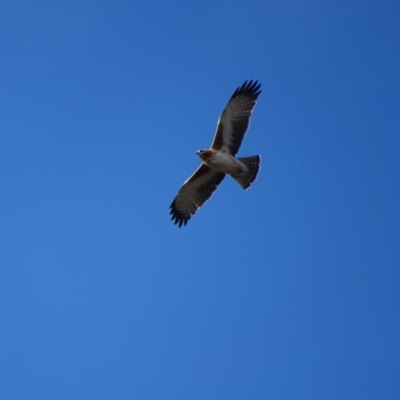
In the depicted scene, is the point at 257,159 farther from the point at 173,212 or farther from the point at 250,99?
the point at 173,212

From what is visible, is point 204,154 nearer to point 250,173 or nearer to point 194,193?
point 250,173

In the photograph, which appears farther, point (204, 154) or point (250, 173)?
point (250, 173)

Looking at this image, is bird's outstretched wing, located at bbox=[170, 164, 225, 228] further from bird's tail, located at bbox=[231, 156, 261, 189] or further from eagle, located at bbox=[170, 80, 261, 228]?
→ bird's tail, located at bbox=[231, 156, 261, 189]

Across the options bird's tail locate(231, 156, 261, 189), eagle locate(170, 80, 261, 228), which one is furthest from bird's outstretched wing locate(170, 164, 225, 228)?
bird's tail locate(231, 156, 261, 189)

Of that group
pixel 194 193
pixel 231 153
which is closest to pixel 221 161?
pixel 231 153

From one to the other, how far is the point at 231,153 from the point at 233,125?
546 mm

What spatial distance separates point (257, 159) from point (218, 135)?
868mm

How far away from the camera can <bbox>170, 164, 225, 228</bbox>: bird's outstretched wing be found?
12.8 m

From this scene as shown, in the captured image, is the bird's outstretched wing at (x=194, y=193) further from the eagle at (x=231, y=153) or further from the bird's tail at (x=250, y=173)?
the bird's tail at (x=250, y=173)

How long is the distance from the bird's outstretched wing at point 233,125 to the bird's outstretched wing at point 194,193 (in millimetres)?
596

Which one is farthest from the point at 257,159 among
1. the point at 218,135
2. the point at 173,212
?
the point at 173,212

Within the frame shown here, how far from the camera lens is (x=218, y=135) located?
12336 mm

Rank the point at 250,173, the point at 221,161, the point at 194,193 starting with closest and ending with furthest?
the point at 221,161 < the point at 250,173 < the point at 194,193

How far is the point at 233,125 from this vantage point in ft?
40.8
